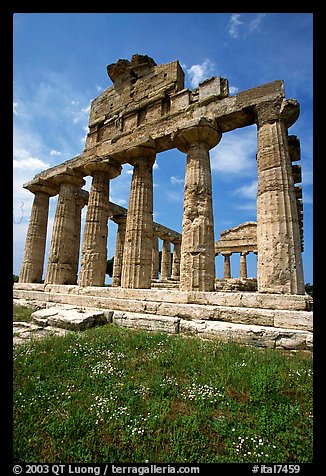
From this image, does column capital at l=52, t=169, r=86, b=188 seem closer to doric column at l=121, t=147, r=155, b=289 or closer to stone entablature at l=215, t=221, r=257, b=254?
doric column at l=121, t=147, r=155, b=289

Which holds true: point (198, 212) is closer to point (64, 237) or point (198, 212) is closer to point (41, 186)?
point (64, 237)

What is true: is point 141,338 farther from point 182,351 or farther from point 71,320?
point 71,320

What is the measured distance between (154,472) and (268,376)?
2.46 meters

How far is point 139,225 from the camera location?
10219 mm

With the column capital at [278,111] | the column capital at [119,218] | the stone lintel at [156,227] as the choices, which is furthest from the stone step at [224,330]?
the column capital at [119,218]

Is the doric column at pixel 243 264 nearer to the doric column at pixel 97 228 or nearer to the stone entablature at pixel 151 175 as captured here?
the stone entablature at pixel 151 175

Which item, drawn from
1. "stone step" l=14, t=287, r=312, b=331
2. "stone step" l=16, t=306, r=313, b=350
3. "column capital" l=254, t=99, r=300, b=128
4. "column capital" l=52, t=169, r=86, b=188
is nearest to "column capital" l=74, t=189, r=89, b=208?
"column capital" l=52, t=169, r=86, b=188

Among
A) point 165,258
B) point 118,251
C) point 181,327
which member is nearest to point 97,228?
point 181,327

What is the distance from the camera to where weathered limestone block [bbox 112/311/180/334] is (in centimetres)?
694

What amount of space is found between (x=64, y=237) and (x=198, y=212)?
27.3 feet

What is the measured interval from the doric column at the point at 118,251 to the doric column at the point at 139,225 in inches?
333

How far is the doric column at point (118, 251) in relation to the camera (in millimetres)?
18195

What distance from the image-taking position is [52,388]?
371cm

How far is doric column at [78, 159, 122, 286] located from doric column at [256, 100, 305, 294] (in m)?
7.44
